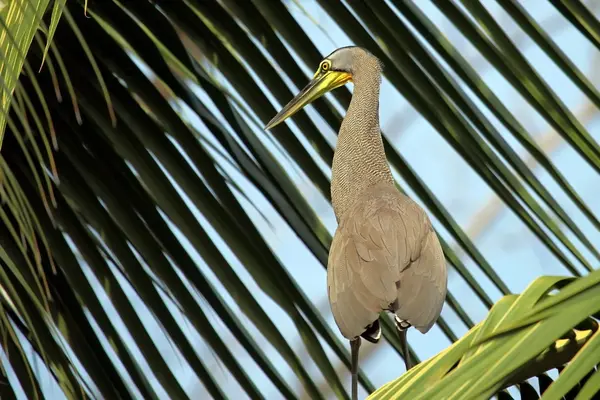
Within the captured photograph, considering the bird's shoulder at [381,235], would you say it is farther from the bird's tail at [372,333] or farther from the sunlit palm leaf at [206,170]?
the sunlit palm leaf at [206,170]

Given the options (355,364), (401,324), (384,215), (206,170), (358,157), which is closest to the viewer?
(206,170)

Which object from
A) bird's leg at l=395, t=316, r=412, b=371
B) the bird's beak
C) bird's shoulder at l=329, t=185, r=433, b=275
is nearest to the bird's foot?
bird's leg at l=395, t=316, r=412, b=371

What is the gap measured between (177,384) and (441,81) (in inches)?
20.8

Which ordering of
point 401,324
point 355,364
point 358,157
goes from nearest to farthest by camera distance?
point 401,324 < point 355,364 < point 358,157

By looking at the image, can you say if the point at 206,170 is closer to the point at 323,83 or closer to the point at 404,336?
the point at 404,336

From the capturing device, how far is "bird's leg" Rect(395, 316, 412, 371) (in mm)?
1725

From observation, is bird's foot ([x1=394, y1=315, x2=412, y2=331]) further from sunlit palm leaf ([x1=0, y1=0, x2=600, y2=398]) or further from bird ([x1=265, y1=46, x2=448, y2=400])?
sunlit palm leaf ([x1=0, y1=0, x2=600, y2=398])

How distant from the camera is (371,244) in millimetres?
1887

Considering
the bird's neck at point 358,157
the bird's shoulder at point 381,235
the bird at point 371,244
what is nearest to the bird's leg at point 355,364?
the bird at point 371,244

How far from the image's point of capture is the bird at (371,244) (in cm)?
172

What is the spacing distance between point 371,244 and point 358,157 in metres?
0.35

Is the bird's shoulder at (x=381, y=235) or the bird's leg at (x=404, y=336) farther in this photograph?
the bird's shoulder at (x=381, y=235)

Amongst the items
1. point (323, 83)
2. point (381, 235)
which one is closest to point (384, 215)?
point (381, 235)

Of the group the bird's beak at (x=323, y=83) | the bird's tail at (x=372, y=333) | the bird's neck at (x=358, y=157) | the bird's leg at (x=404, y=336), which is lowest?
the bird's leg at (x=404, y=336)
